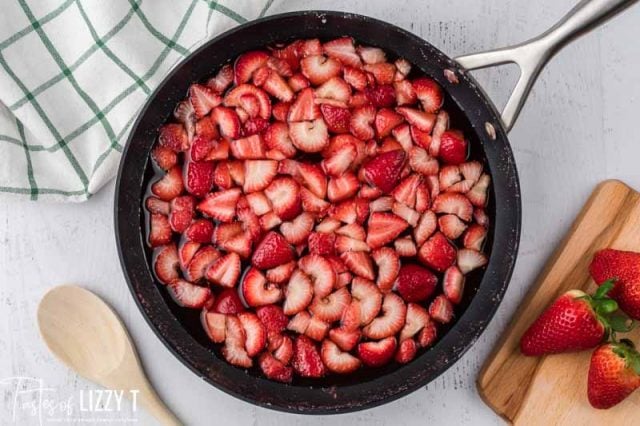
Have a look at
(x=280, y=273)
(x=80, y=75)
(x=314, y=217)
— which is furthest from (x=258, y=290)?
(x=80, y=75)

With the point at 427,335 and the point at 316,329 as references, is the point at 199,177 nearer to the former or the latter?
the point at 316,329

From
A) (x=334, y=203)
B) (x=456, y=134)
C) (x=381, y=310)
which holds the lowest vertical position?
(x=381, y=310)

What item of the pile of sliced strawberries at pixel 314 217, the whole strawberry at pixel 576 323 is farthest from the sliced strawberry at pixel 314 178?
the whole strawberry at pixel 576 323

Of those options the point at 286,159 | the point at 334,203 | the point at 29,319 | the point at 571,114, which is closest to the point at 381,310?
the point at 334,203

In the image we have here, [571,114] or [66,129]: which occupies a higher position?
[571,114]

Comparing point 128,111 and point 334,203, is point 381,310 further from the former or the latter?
point 128,111

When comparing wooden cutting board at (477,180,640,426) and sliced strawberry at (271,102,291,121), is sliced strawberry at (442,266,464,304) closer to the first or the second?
wooden cutting board at (477,180,640,426)

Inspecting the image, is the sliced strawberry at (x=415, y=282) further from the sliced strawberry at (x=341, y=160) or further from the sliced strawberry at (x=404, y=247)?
the sliced strawberry at (x=341, y=160)
